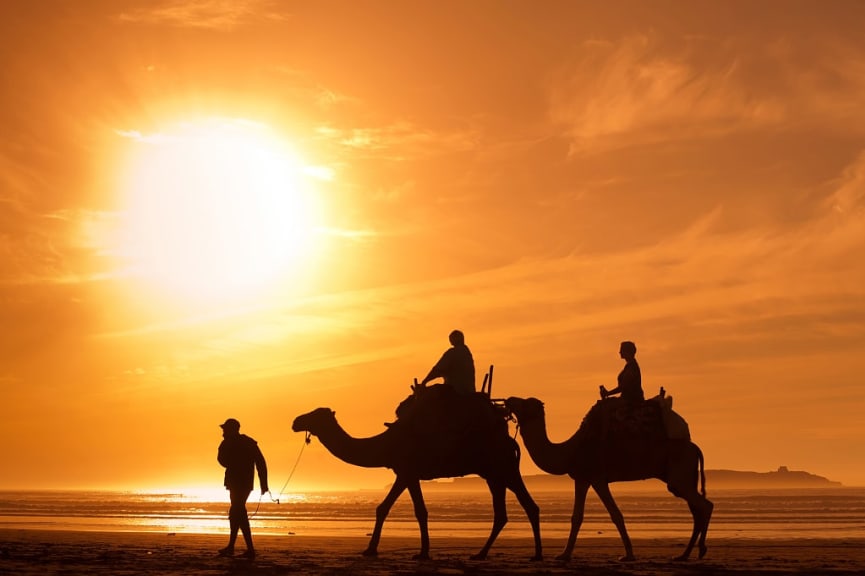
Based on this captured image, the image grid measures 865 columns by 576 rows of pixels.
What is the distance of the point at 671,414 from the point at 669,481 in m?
1.30

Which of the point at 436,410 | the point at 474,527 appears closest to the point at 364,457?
the point at 436,410

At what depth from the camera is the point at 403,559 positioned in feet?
69.4

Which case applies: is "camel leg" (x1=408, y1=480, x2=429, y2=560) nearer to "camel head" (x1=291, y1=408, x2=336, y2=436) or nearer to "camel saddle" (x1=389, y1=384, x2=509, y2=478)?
"camel saddle" (x1=389, y1=384, x2=509, y2=478)

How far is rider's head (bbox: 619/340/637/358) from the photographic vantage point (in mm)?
21734

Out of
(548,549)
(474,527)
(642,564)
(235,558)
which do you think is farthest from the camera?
Answer: (474,527)

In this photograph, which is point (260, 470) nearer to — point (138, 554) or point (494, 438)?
point (138, 554)

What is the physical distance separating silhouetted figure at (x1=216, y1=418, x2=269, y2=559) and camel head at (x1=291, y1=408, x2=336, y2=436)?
962 mm

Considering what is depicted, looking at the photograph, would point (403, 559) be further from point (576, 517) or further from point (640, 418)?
point (640, 418)

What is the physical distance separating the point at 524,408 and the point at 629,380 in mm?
2187

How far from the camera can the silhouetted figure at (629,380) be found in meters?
21.5

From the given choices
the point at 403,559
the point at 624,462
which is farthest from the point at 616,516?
the point at 403,559

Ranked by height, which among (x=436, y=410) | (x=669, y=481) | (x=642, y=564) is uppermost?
(x=436, y=410)

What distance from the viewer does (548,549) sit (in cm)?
2566

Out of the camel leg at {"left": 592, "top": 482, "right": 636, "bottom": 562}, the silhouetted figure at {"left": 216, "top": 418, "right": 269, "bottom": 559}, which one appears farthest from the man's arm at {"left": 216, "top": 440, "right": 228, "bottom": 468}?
the camel leg at {"left": 592, "top": 482, "right": 636, "bottom": 562}
